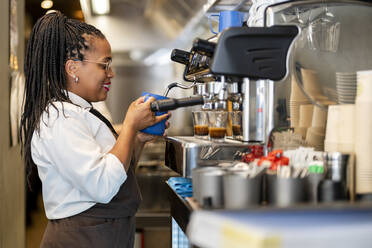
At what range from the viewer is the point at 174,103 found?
151 centimetres

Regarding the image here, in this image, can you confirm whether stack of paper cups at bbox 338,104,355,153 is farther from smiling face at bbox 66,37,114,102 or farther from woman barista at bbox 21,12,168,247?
smiling face at bbox 66,37,114,102

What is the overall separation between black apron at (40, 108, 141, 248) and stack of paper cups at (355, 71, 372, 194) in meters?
0.85


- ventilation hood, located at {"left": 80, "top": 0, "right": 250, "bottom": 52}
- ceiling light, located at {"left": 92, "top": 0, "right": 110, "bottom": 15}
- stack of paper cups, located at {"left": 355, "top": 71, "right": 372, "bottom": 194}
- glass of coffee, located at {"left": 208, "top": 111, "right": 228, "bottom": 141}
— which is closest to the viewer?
stack of paper cups, located at {"left": 355, "top": 71, "right": 372, "bottom": 194}

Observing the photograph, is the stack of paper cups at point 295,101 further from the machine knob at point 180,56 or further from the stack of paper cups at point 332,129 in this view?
the machine knob at point 180,56

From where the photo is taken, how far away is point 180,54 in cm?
197

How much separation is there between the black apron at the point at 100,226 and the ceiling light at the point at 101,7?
318cm

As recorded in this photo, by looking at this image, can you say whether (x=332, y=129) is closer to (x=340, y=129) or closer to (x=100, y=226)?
(x=340, y=129)

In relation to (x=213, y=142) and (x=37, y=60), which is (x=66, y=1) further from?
(x=213, y=142)

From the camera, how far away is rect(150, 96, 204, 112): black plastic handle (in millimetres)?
1510

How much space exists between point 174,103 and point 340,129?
52 cm

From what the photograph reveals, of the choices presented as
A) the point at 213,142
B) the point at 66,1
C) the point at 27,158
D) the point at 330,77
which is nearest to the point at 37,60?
the point at 27,158

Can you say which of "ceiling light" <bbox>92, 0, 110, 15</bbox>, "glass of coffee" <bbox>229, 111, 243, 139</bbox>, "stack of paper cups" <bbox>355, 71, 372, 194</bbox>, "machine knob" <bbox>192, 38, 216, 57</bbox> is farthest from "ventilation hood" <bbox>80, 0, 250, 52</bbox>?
"stack of paper cups" <bbox>355, 71, 372, 194</bbox>

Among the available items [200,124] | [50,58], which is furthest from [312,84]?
[50,58]

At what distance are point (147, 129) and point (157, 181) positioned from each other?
1.86 m
